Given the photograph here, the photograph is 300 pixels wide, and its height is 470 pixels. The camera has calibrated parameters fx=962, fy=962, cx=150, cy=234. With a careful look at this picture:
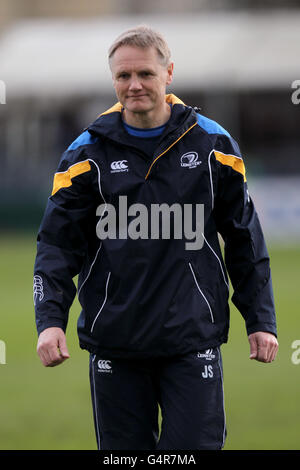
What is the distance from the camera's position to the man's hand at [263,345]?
482 centimetres

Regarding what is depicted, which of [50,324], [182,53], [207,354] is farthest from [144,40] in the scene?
[182,53]

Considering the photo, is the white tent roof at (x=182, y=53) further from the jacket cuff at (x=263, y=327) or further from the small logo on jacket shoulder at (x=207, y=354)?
the small logo on jacket shoulder at (x=207, y=354)

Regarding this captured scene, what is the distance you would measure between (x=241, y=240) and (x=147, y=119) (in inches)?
30.7

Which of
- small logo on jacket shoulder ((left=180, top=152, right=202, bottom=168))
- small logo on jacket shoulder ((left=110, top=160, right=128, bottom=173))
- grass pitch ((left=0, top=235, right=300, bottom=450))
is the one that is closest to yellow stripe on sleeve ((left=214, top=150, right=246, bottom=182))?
small logo on jacket shoulder ((left=180, top=152, right=202, bottom=168))

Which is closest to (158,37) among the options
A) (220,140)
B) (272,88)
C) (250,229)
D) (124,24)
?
(220,140)

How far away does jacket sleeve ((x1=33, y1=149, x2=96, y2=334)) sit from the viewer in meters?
4.72

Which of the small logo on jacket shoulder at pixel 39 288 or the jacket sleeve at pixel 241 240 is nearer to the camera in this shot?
the small logo on jacket shoulder at pixel 39 288

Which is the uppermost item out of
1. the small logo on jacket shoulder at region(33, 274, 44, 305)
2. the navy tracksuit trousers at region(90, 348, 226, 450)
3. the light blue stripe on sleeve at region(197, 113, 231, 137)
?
the light blue stripe on sleeve at region(197, 113, 231, 137)

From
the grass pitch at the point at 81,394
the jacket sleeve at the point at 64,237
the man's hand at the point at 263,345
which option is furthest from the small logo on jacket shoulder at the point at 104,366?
the grass pitch at the point at 81,394

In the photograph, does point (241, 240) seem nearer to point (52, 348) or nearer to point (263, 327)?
point (263, 327)

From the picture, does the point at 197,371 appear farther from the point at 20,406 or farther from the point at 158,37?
the point at 20,406

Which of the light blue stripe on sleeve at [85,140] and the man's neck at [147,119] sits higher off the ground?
the man's neck at [147,119]

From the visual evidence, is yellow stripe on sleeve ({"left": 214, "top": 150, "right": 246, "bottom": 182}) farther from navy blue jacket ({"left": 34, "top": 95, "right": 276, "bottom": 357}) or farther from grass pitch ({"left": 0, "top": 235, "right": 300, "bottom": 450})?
grass pitch ({"left": 0, "top": 235, "right": 300, "bottom": 450})

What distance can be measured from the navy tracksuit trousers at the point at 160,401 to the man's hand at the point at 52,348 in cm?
31
